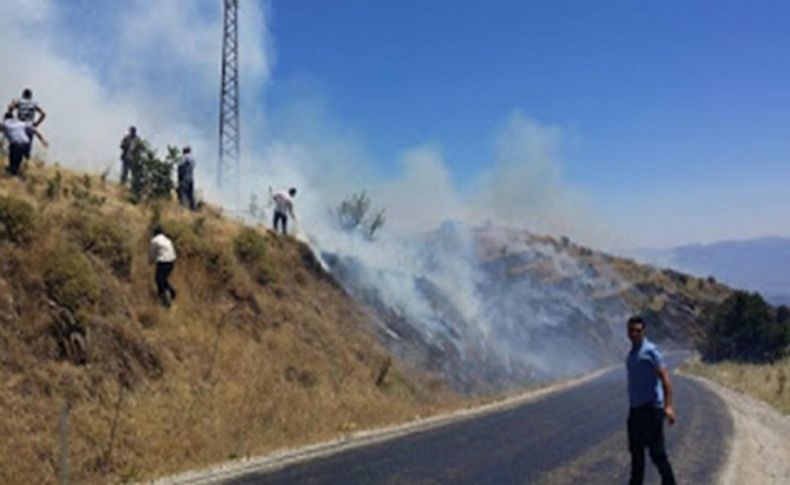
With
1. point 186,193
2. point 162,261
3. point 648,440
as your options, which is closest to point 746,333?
point 186,193

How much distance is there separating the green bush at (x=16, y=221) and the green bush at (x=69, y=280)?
1.92 feet

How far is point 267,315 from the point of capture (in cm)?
2072

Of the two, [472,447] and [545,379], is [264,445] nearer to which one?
[472,447]

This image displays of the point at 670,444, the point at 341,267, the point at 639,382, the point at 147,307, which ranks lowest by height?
the point at 670,444

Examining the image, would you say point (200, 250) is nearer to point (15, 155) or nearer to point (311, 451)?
A: point (15, 155)

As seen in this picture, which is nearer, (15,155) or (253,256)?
(15,155)

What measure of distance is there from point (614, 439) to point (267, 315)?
9014 mm

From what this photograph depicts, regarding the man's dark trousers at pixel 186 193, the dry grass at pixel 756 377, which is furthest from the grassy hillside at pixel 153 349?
the dry grass at pixel 756 377

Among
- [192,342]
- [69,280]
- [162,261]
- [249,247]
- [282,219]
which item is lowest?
[192,342]

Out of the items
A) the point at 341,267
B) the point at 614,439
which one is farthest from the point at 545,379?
the point at 614,439

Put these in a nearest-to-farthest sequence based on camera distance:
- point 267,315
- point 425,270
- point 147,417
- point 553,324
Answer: point 147,417 → point 267,315 → point 425,270 → point 553,324

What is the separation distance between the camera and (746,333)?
49.4m

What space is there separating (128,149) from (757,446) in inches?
680

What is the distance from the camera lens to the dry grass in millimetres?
29489
